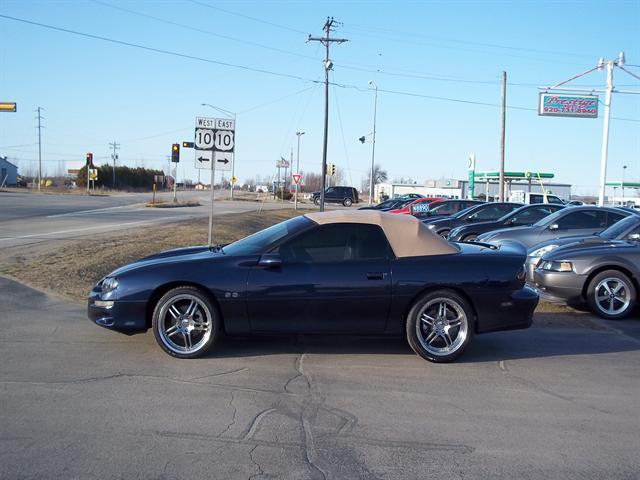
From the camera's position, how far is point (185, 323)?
6070mm

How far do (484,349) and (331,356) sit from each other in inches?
71.9

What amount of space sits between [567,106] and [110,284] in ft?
96.4

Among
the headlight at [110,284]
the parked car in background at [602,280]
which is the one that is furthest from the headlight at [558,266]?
the headlight at [110,284]

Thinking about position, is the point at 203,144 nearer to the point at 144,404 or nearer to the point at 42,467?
the point at 144,404

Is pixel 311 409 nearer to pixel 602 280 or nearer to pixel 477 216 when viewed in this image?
pixel 602 280

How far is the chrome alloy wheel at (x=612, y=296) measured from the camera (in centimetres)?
864

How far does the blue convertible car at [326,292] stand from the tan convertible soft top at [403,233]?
1 centimetres

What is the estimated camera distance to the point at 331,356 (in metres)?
6.34

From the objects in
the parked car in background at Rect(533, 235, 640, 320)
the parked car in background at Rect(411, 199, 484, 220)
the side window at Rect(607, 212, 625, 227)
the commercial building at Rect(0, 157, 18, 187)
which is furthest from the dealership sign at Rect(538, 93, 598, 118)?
the commercial building at Rect(0, 157, 18, 187)

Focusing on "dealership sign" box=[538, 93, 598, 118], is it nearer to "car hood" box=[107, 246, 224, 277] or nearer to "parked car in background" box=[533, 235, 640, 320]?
"parked car in background" box=[533, 235, 640, 320]

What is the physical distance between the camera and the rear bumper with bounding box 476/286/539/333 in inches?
248

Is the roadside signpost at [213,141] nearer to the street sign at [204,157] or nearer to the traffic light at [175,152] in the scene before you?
the street sign at [204,157]

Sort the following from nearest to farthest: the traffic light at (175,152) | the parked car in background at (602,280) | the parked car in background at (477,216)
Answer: the parked car in background at (602,280) → the parked car in background at (477,216) → the traffic light at (175,152)

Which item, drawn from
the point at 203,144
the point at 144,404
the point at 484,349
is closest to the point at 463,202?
the point at 203,144
